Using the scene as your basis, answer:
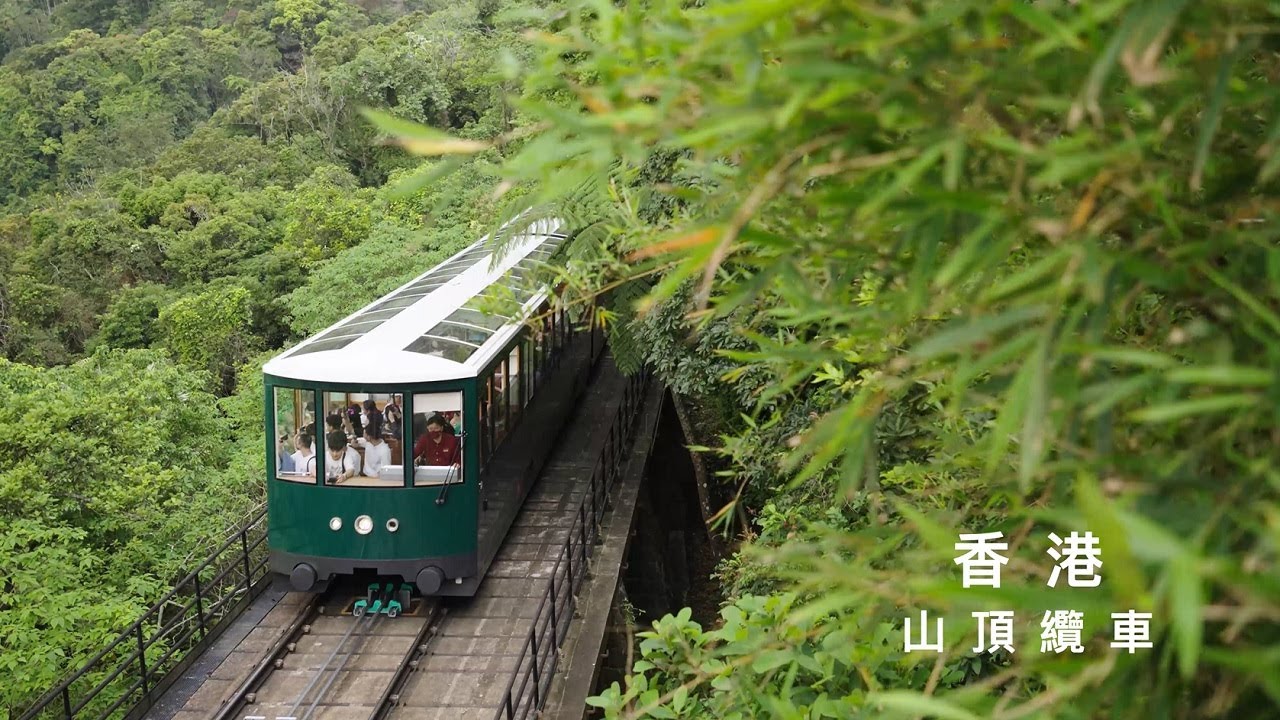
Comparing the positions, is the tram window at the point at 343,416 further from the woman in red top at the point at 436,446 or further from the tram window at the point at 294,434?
the woman in red top at the point at 436,446

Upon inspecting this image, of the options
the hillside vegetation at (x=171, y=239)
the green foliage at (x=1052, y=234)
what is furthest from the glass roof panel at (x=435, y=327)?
the green foliage at (x=1052, y=234)

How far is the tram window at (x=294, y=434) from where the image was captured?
913 centimetres

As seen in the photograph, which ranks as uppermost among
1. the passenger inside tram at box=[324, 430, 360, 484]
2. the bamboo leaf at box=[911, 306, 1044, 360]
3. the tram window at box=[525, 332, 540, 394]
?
the bamboo leaf at box=[911, 306, 1044, 360]

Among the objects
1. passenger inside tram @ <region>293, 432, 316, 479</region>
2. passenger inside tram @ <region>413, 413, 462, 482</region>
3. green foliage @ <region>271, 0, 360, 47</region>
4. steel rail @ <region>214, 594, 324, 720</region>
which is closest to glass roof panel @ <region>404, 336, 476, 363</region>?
passenger inside tram @ <region>413, 413, 462, 482</region>

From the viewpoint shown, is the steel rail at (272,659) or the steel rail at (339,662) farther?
the steel rail at (339,662)

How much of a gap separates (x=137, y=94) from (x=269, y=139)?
9633mm

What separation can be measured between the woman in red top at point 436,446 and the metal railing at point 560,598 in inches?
51.1

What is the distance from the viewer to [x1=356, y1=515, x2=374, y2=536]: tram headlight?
9289 mm

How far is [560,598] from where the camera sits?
10.0m

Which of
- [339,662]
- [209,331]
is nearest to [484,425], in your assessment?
[339,662]

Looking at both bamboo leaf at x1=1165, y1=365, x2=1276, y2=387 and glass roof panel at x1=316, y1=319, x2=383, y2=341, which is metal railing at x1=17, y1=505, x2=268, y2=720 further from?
bamboo leaf at x1=1165, y1=365, x2=1276, y2=387

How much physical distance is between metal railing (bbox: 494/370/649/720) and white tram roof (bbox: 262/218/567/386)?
1900 mm

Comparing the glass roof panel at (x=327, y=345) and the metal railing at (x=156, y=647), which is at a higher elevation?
the glass roof panel at (x=327, y=345)

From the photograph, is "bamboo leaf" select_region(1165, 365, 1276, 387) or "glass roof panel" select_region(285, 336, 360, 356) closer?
"bamboo leaf" select_region(1165, 365, 1276, 387)
